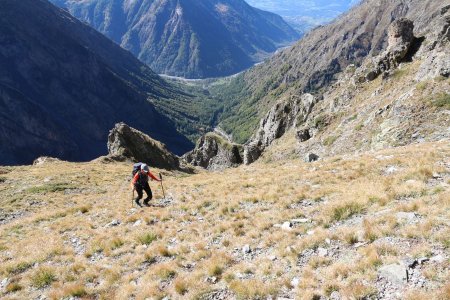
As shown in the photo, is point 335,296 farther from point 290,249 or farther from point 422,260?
point 290,249

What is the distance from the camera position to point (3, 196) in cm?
3669

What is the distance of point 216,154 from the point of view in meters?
105

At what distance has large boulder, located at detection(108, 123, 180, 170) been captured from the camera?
225 ft

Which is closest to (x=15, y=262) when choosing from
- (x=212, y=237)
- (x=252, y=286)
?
(x=212, y=237)

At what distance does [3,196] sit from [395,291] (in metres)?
36.9

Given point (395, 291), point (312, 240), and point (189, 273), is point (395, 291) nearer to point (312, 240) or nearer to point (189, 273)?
point (312, 240)

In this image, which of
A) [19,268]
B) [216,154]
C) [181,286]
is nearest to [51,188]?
[19,268]

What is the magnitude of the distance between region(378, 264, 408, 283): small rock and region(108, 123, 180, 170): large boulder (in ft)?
192

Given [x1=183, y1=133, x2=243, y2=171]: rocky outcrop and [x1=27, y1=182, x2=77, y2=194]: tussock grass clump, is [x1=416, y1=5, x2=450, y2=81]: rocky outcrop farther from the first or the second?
[x1=183, y1=133, x2=243, y2=171]: rocky outcrop

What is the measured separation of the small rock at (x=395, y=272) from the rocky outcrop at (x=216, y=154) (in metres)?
83.3

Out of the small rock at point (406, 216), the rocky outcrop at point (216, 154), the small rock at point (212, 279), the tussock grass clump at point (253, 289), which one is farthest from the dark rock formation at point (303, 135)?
the tussock grass clump at point (253, 289)

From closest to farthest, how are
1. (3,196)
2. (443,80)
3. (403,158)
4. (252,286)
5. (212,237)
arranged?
(252,286), (212,237), (403,158), (3,196), (443,80)

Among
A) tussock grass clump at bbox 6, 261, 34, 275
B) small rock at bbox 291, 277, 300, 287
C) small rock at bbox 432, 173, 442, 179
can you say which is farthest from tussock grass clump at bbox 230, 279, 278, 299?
tussock grass clump at bbox 6, 261, 34, 275

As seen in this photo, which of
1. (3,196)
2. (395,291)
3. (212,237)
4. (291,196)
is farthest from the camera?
(3,196)
